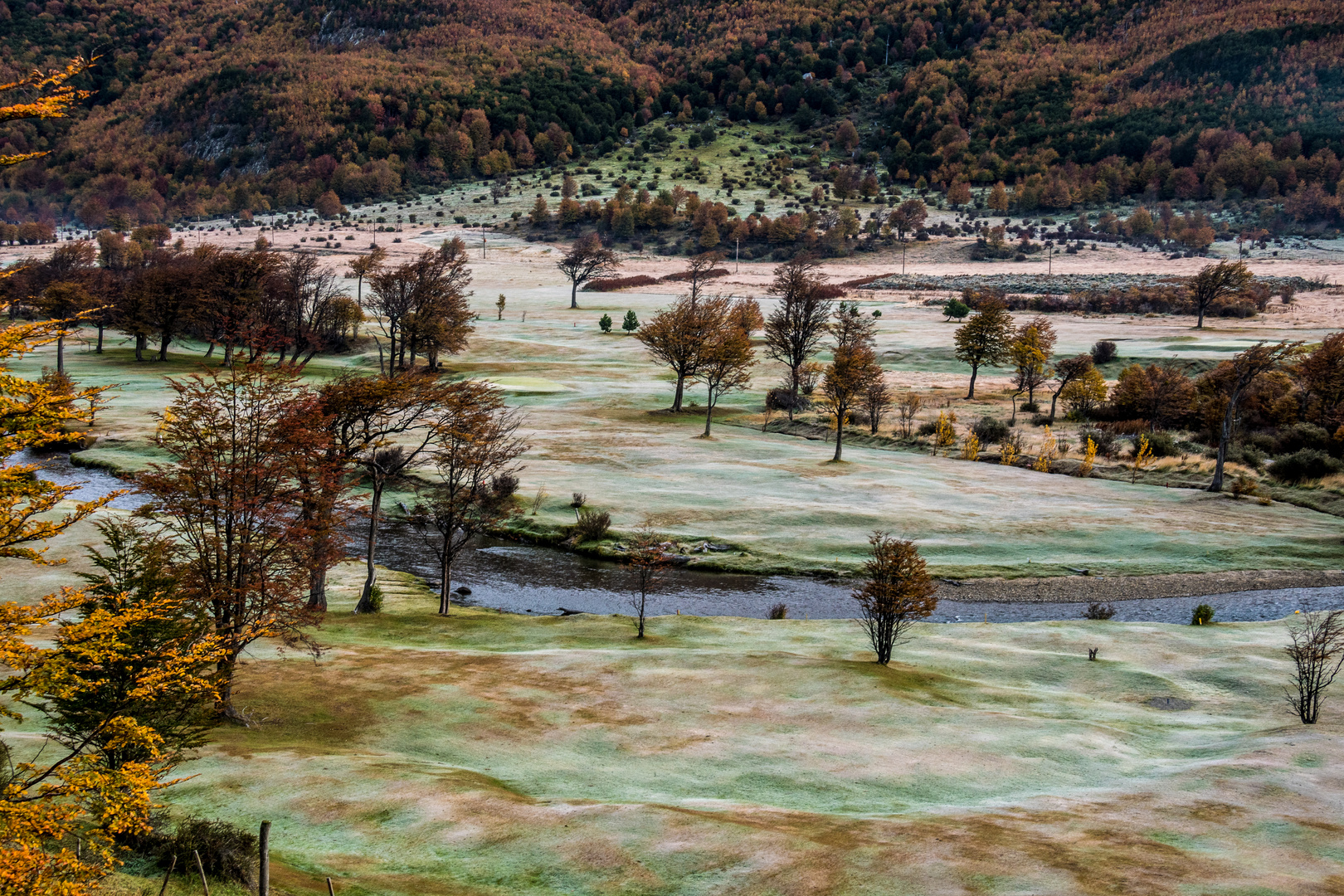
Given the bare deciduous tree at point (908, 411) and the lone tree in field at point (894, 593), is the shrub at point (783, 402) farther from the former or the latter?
the lone tree in field at point (894, 593)

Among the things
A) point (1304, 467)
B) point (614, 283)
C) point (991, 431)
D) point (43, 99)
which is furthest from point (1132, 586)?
point (614, 283)

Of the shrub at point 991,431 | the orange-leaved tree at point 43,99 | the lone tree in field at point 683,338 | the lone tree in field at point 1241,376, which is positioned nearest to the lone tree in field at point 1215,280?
the shrub at point 991,431

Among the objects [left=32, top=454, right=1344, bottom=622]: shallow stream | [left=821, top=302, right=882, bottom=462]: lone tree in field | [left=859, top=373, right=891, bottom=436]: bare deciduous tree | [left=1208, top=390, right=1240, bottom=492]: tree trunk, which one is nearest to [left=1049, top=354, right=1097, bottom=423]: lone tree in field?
[left=859, top=373, right=891, bottom=436]: bare deciduous tree

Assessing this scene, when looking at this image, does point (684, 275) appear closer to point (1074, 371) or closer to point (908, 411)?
point (908, 411)

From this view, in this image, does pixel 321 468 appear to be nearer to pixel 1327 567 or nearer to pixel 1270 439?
pixel 1327 567

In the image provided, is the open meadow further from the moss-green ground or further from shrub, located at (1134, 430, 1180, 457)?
shrub, located at (1134, 430, 1180, 457)

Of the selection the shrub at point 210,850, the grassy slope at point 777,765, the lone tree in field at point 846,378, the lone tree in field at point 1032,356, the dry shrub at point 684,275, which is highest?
the dry shrub at point 684,275
